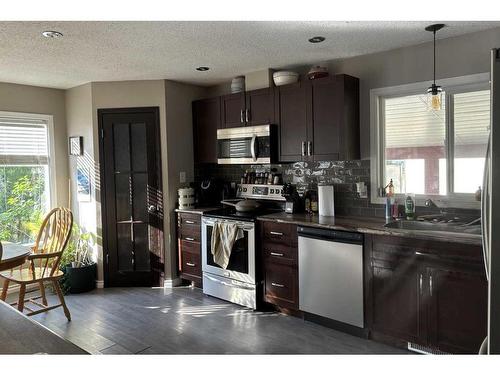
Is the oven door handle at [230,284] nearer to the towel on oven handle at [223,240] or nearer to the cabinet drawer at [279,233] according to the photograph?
the towel on oven handle at [223,240]

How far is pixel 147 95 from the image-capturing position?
4.66 metres

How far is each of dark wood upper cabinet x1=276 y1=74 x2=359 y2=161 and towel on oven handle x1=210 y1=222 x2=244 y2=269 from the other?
2.90 feet

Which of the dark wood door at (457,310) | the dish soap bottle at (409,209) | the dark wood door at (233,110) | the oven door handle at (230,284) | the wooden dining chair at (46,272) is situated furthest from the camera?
the dark wood door at (233,110)

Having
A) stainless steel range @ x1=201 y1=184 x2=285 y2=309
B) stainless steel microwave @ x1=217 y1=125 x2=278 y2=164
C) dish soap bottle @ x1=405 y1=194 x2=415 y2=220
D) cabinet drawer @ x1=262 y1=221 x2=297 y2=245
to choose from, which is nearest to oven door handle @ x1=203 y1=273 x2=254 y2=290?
stainless steel range @ x1=201 y1=184 x2=285 y2=309

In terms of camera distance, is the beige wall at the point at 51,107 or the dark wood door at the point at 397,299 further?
the beige wall at the point at 51,107

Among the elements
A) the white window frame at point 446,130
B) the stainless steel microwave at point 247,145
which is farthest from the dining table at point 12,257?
the white window frame at point 446,130

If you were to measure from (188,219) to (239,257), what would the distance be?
0.89 m

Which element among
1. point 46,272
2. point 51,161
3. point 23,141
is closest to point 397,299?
point 46,272

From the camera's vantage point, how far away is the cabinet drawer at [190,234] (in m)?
4.45

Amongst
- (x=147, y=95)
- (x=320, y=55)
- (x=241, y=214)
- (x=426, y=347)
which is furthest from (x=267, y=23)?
(x=426, y=347)

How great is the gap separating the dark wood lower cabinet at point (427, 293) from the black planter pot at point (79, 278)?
123 inches

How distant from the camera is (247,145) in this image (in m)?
4.25

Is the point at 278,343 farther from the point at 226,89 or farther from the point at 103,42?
the point at 226,89

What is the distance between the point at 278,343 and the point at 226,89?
121 inches
